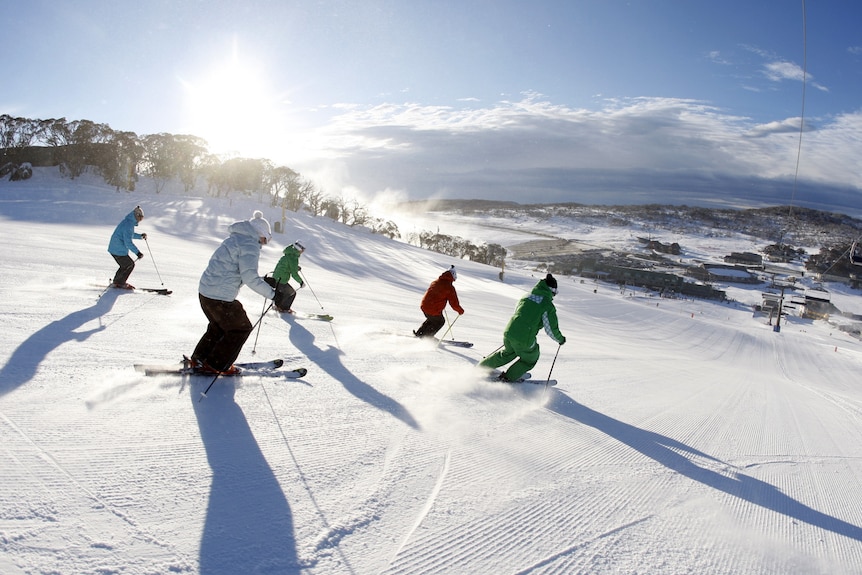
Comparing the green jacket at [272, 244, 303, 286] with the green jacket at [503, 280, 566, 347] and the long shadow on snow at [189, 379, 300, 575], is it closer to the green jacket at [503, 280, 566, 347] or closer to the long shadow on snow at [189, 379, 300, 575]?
the green jacket at [503, 280, 566, 347]

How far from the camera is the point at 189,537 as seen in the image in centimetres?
232

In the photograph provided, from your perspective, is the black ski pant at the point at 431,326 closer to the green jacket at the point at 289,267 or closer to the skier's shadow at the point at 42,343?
the green jacket at the point at 289,267

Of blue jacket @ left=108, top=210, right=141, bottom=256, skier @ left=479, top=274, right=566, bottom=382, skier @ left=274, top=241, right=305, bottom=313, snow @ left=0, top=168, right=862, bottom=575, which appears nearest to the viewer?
snow @ left=0, top=168, right=862, bottom=575

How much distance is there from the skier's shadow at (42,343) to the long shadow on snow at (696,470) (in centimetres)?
502

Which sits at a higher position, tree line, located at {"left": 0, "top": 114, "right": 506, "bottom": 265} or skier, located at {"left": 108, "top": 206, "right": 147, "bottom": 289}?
tree line, located at {"left": 0, "top": 114, "right": 506, "bottom": 265}

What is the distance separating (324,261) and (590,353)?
1537 centimetres

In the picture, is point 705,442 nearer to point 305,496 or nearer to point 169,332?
point 305,496

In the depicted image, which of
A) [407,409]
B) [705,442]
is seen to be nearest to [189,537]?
[407,409]

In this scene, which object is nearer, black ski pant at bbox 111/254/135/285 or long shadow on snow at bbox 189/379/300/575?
long shadow on snow at bbox 189/379/300/575

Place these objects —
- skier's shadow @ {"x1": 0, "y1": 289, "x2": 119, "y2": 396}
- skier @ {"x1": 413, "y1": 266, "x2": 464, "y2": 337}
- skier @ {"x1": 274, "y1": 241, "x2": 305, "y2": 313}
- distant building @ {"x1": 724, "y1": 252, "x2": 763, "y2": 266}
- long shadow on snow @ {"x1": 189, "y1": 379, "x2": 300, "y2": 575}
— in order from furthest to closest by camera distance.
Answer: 1. distant building @ {"x1": 724, "y1": 252, "x2": 763, "y2": 266}
2. skier @ {"x1": 274, "y1": 241, "x2": 305, "y2": 313}
3. skier @ {"x1": 413, "y1": 266, "x2": 464, "y2": 337}
4. skier's shadow @ {"x1": 0, "y1": 289, "x2": 119, "y2": 396}
5. long shadow on snow @ {"x1": 189, "y1": 379, "x2": 300, "y2": 575}

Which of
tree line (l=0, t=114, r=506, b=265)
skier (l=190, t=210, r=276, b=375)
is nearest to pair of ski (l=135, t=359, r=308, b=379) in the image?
skier (l=190, t=210, r=276, b=375)

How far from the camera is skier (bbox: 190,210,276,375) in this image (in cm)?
444

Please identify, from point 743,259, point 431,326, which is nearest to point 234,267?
point 431,326

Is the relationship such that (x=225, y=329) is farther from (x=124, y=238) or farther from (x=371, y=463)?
(x=124, y=238)
